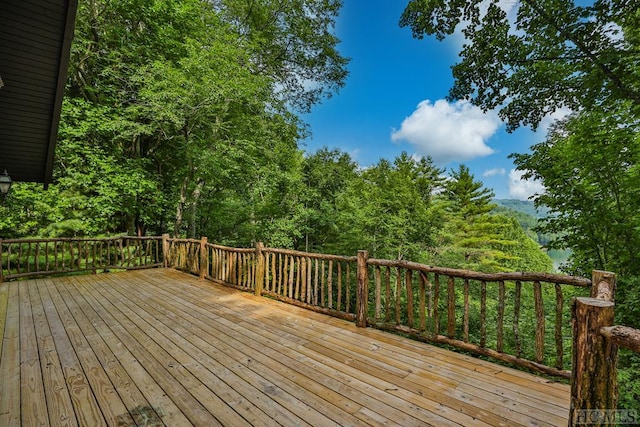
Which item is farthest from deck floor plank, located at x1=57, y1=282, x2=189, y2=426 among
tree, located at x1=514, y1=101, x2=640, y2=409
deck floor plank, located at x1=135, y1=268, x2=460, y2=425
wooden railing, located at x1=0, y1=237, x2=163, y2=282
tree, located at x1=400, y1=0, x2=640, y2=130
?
tree, located at x1=400, y1=0, x2=640, y2=130

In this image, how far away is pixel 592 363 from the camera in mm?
1150

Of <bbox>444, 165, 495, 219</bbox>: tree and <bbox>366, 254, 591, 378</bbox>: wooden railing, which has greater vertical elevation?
<bbox>444, 165, 495, 219</bbox>: tree

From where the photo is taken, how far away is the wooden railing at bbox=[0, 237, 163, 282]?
5770mm

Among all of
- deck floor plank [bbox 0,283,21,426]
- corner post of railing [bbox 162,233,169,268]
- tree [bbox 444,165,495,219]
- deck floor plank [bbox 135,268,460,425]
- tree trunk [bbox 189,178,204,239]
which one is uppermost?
tree [bbox 444,165,495,219]

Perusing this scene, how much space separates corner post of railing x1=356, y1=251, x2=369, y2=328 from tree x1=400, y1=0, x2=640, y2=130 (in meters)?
5.51

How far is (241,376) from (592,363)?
2221 mm

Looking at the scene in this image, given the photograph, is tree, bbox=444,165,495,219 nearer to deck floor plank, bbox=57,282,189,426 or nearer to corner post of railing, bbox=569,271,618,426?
corner post of railing, bbox=569,271,618,426

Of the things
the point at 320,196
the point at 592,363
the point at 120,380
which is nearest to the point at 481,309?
the point at 592,363

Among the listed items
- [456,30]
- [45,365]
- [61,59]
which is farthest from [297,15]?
[45,365]

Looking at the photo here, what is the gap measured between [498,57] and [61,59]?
8.09m

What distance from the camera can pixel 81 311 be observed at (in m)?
3.90

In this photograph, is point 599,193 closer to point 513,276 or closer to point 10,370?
point 513,276

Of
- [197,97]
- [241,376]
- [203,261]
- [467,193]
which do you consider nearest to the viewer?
[241,376]

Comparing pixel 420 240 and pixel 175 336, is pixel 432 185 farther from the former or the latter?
pixel 175 336
